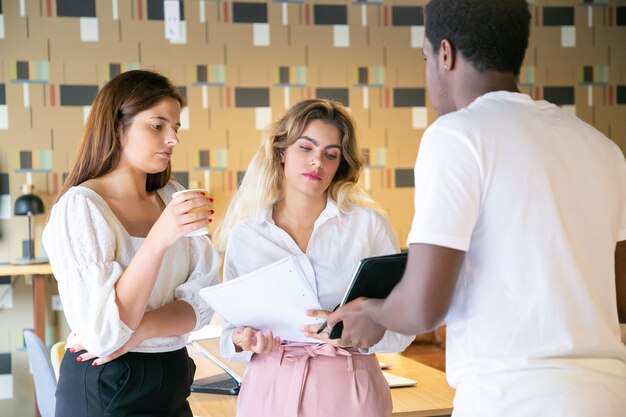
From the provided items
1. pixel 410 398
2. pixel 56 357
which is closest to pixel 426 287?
pixel 410 398

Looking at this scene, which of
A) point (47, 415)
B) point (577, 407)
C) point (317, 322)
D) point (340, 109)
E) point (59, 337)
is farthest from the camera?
point (59, 337)

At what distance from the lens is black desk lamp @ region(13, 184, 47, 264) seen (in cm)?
575

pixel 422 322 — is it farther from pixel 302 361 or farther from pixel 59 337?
pixel 59 337

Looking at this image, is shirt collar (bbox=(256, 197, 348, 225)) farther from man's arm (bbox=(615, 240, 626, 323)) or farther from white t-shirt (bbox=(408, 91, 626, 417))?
white t-shirt (bbox=(408, 91, 626, 417))

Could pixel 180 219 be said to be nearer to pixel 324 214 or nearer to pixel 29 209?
pixel 324 214

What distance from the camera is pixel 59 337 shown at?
614 centimetres

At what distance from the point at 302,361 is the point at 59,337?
436cm

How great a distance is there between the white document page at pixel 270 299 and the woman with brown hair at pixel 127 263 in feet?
0.23

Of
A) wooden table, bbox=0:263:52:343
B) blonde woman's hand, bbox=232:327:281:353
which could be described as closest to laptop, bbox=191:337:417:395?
blonde woman's hand, bbox=232:327:281:353

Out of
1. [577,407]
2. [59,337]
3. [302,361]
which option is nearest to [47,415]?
[302,361]

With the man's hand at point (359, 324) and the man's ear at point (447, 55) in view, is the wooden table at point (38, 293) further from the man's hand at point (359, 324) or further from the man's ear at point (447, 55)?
the man's ear at point (447, 55)

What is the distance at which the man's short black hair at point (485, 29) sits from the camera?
1392 millimetres

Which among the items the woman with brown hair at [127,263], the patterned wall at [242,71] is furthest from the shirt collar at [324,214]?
the patterned wall at [242,71]

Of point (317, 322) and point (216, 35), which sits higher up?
point (216, 35)
